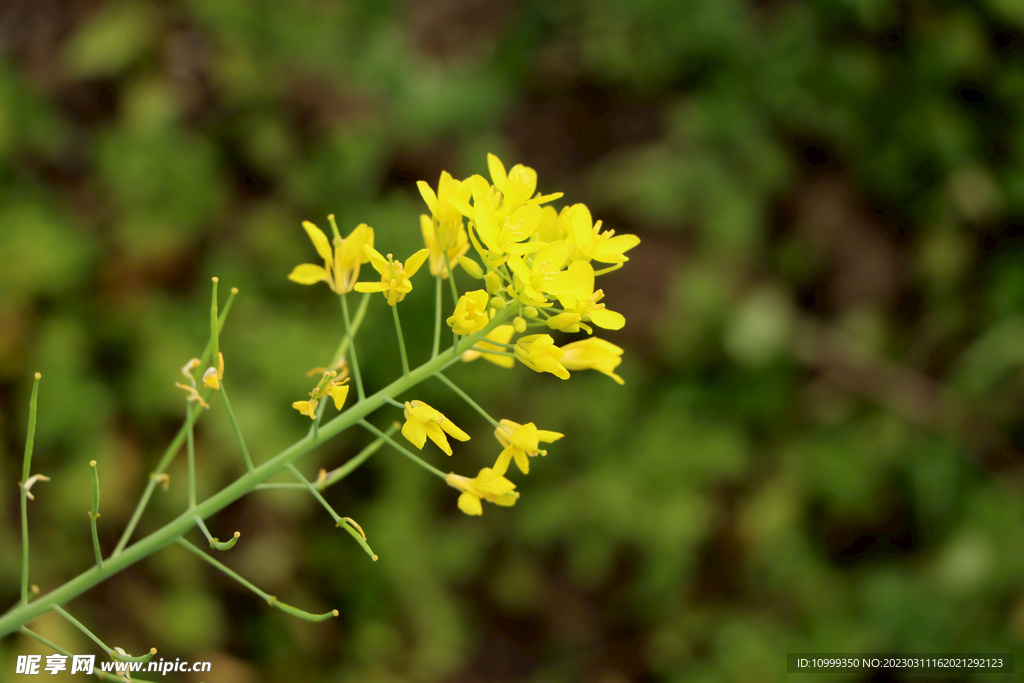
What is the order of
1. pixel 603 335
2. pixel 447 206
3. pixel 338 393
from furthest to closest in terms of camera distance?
pixel 603 335 → pixel 447 206 → pixel 338 393

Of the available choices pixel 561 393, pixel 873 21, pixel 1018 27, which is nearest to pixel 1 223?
pixel 561 393

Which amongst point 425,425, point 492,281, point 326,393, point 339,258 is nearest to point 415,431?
point 425,425

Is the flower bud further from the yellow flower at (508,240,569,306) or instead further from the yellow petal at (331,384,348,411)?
the yellow petal at (331,384,348,411)

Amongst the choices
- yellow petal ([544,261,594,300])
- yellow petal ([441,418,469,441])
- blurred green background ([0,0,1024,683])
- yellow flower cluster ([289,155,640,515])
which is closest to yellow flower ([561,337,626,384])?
yellow flower cluster ([289,155,640,515])

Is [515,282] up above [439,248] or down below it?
below

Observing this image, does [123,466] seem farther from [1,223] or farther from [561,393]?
[561,393]

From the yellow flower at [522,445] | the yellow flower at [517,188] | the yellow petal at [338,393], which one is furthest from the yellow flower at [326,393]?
the yellow flower at [517,188]

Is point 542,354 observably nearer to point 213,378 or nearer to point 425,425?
point 425,425
